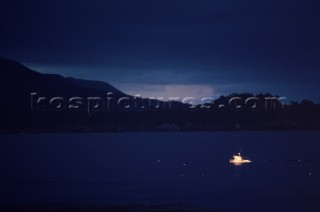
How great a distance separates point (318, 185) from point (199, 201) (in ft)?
82.1

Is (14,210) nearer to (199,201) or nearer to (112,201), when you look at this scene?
(112,201)

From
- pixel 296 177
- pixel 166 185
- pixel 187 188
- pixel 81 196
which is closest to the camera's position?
pixel 81 196

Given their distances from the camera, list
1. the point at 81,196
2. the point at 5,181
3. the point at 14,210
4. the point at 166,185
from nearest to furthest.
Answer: the point at 14,210 → the point at 81,196 → the point at 166,185 → the point at 5,181

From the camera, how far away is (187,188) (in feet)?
233

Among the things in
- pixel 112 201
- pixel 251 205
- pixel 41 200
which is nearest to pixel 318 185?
pixel 251 205

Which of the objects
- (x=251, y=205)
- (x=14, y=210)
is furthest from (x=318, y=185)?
(x=14, y=210)

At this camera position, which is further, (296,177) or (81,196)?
(296,177)

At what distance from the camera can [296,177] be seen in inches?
3521

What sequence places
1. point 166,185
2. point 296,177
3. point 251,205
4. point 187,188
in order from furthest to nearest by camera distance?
point 296,177
point 166,185
point 187,188
point 251,205

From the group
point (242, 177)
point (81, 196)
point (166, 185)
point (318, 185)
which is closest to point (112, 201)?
point (81, 196)

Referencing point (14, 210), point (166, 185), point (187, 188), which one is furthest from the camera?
point (166, 185)

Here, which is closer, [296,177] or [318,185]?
[318,185]

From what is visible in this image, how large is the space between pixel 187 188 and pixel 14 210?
31815 mm

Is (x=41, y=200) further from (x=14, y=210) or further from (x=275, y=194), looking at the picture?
(x=275, y=194)
